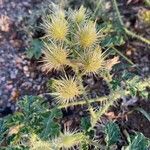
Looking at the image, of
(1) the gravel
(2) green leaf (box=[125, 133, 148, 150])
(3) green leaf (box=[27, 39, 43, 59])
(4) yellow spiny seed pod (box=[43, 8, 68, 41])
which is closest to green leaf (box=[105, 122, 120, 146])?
(2) green leaf (box=[125, 133, 148, 150])

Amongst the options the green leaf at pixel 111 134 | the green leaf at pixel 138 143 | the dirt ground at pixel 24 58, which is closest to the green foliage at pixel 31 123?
the green leaf at pixel 111 134

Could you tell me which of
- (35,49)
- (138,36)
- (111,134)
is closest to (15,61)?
(35,49)

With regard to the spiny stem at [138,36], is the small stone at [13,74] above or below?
below

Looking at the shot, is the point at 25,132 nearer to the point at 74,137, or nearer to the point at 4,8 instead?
the point at 74,137

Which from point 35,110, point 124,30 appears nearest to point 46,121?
point 35,110

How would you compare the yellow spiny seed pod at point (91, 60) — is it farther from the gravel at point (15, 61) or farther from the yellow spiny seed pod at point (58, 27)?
the gravel at point (15, 61)

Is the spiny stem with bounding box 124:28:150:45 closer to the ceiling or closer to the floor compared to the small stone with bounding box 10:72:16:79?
closer to the ceiling

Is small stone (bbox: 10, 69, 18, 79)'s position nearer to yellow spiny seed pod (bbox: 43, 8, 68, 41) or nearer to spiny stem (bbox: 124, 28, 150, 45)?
spiny stem (bbox: 124, 28, 150, 45)
